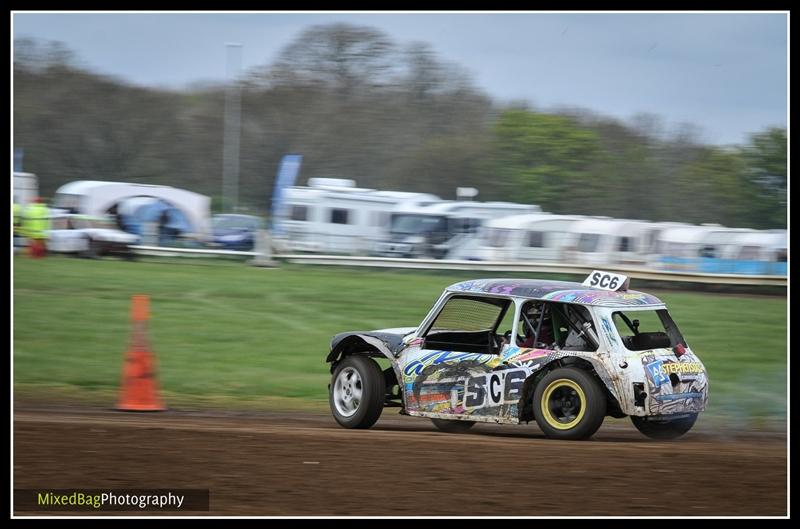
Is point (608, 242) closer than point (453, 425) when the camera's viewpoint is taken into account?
No

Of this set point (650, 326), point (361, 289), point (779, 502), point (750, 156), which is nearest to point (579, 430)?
point (779, 502)

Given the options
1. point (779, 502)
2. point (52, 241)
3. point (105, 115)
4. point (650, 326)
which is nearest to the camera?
point (779, 502)

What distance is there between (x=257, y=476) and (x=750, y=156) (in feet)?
55.9

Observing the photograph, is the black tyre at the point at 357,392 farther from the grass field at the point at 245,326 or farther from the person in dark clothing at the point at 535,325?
the grass field at the point at 245,326

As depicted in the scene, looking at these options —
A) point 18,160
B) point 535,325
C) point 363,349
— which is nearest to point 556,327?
point 535,325

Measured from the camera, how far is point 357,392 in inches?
411

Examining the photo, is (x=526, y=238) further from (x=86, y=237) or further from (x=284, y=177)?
(x=86, y=237)

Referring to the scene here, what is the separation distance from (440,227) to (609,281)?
527 inches

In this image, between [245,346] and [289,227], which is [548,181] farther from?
[245,346]

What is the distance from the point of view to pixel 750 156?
22641mm

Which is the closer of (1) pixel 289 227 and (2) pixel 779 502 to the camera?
A: (2) pixel 779 502

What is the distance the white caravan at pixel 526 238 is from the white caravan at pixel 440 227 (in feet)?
1.04

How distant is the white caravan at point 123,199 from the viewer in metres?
23.7

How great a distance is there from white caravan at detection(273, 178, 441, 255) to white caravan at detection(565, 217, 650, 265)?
12.9 ft
